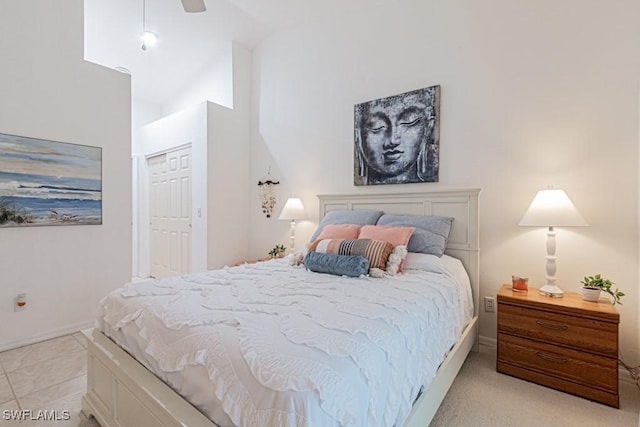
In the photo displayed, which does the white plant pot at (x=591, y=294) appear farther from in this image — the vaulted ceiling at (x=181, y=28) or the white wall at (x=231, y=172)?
the white wall at (x=231, y=172)

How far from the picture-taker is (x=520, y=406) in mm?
1748

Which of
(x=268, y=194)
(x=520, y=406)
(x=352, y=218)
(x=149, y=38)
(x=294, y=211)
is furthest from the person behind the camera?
(x=268, y=194)

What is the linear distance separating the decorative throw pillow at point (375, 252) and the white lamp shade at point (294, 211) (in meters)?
1.23

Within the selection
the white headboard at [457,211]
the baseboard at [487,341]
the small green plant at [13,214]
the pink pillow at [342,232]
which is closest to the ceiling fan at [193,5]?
the pink pillow at [342,232]

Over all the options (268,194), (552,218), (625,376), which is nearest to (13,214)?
(268,194)

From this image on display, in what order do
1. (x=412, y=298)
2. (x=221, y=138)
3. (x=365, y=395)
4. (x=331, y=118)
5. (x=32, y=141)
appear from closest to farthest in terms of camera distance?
(x=365, y=395)
(x=412, y=298)
(x=32, y=141)
(x=331, y=118)
(x=221, y=138)

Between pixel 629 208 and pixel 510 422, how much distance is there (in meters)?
1.56

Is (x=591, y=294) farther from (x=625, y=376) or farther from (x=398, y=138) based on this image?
(x=398, y=138)

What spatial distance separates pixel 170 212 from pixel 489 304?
4168mm

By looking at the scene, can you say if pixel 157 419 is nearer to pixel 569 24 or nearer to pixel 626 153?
pixel 626 153

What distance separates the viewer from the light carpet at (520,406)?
1.62m

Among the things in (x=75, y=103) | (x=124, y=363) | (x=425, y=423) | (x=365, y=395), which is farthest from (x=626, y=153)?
(x=75, y=103)

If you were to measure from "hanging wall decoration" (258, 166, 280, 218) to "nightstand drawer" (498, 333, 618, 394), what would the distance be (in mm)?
2816

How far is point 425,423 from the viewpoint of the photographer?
1.36m
